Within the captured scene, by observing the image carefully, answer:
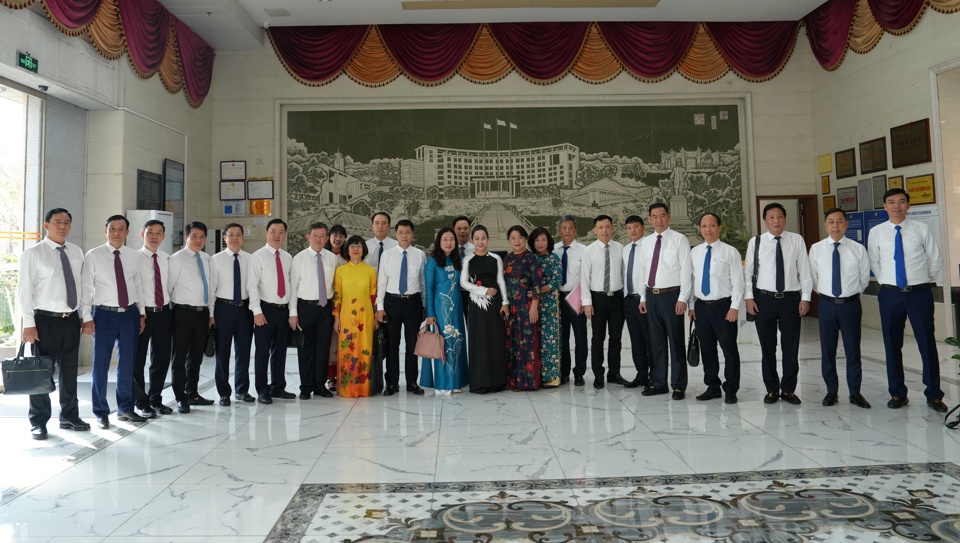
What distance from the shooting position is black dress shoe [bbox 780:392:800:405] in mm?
4938

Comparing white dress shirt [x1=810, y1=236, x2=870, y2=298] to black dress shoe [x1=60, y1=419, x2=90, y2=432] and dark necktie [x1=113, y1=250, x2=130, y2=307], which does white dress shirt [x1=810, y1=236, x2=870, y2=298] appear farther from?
black dress shoe [x1=60, y1=419, x2=90, y2=432]

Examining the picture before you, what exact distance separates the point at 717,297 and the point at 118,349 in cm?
447

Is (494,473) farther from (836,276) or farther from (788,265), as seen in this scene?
(836,276)

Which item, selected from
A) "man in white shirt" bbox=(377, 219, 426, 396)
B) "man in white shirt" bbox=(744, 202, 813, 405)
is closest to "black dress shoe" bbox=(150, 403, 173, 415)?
"man in white shirt" bbox=(377, 219, 426, 396)

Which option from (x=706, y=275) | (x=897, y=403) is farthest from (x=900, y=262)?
(x=706, y=275)

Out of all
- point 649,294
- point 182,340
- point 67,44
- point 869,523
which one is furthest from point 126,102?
point 869,523

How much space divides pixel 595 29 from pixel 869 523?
28.3ft

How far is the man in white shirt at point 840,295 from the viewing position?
15.5ft

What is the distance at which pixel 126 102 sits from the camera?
24.7 feet

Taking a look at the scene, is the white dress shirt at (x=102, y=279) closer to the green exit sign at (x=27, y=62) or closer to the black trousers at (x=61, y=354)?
the black trousers at (x=61, y=354)

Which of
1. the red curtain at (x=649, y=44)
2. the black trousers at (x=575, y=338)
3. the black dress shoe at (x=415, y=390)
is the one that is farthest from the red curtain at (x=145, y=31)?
the red curtain at (x=649, y=44)

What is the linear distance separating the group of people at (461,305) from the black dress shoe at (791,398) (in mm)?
16

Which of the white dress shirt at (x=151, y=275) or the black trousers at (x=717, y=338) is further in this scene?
the black trousers at (x=717, y=338)

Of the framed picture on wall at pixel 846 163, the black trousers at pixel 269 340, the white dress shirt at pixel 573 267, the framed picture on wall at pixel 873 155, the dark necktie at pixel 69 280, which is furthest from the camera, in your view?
the framed picture on wall at pixel 846 163
